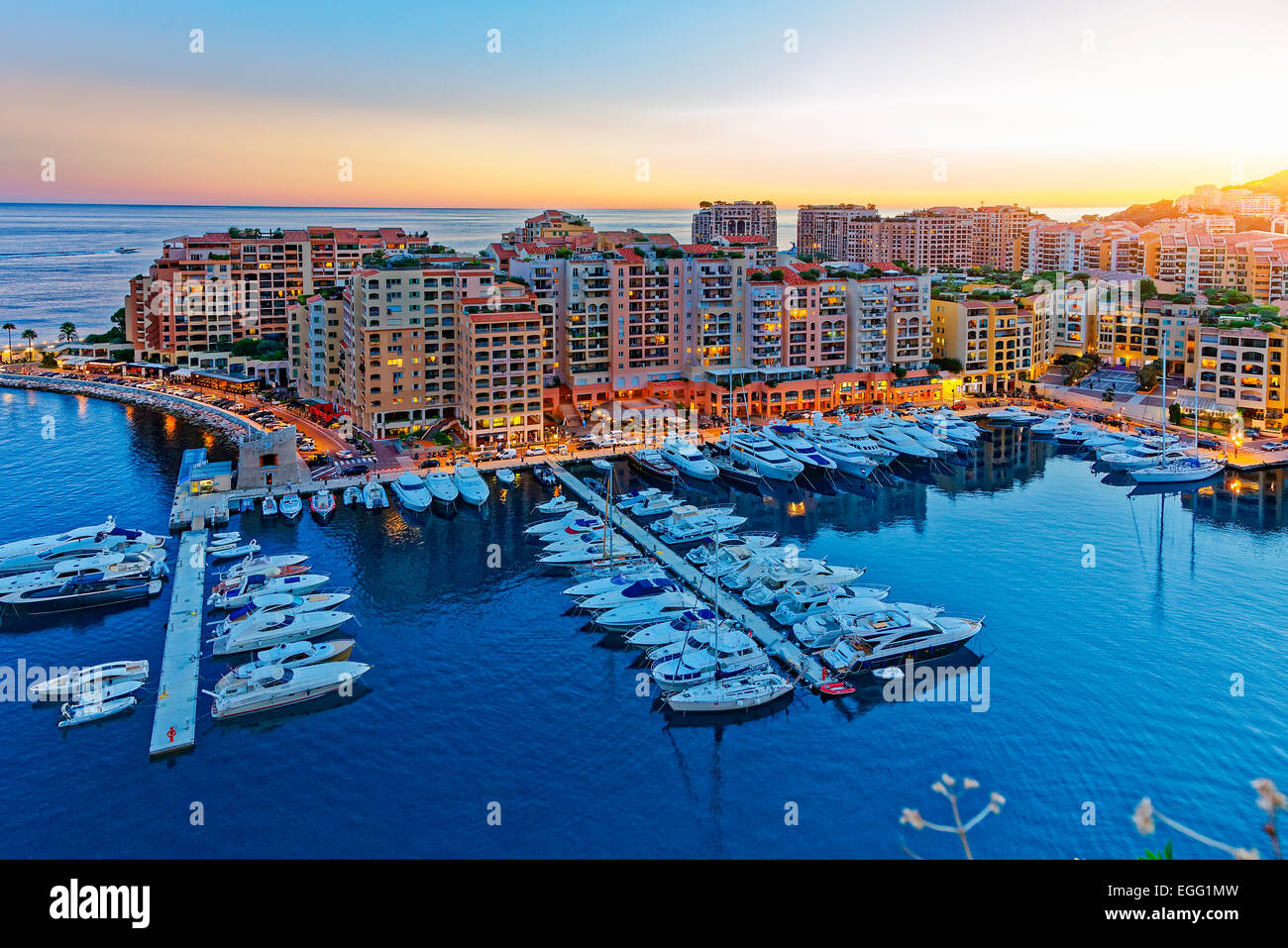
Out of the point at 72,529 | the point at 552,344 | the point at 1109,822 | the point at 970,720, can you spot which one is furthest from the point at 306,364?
the point at 1109,822

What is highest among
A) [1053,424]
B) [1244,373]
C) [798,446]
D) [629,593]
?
[1244,373]

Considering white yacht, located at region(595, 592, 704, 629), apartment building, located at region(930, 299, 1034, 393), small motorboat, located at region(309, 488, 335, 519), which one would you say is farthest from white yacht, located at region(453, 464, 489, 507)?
apartment building, located at region(930, 299, 1034, 393)

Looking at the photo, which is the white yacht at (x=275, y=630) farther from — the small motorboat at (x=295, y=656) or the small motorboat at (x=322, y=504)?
the small motorboat at (x=322, y=504)

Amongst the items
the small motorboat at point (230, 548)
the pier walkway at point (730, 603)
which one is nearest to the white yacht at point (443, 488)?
the pier walkway at point (730, 603)

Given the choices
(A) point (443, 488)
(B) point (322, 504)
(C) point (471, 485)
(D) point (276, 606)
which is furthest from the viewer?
(C) point (471, 485)

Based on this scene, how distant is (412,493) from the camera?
144 ft

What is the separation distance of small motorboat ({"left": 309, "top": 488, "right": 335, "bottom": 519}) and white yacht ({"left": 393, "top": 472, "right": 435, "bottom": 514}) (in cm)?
298

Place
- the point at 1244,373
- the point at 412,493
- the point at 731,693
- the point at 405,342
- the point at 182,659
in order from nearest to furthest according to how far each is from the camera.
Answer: the point at 731,693 < the point at 182,659 < the point at 412,493 < the point at 405,342 < the point at 1244,373

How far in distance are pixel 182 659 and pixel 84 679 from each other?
8.68 feet

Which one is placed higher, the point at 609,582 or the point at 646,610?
the point at 609,582

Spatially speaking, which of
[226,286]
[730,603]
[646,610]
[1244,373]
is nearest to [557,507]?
[646,610]

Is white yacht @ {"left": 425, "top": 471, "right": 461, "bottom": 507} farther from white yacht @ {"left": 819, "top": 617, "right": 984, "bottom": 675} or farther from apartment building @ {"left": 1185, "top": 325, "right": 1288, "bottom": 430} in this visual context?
apartment building @ {"left": 1185, "top": 325, "right": 1288, "bottom": 430}

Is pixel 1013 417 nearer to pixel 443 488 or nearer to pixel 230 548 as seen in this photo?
pixel 443 488

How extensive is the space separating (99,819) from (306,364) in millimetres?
46182
